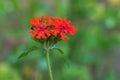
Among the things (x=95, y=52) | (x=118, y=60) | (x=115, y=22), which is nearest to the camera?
(x=115, y=22)

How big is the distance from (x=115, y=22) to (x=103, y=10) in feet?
0.46

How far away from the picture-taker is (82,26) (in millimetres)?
3066

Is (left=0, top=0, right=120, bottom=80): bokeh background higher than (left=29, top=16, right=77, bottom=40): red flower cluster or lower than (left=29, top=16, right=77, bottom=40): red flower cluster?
higher

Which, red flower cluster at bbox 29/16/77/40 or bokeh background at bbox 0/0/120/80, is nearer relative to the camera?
red flower cluster at bbox 29/16/77/40

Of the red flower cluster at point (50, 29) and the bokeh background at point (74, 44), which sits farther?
the bokeh background at point (74, 44)

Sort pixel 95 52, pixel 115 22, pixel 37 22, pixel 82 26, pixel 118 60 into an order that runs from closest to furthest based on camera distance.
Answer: pixel 37 22
pixel 115 22
pixel 82 26
pixel 95 52
pixel 118 60

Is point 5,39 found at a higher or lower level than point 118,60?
higher

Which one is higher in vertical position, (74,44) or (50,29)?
(74,44)

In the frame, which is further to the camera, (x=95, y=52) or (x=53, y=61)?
(x=95, y=52)

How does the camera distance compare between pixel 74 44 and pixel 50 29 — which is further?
pixel 74 44

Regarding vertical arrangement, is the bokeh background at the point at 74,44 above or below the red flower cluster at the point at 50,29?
above

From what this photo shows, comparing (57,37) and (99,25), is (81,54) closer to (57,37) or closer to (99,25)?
(99,25)

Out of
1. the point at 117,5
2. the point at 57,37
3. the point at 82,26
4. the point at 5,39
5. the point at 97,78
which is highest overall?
the point at 5,39

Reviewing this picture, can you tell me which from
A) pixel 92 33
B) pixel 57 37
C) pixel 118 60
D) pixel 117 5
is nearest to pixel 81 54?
pixel 92 33
